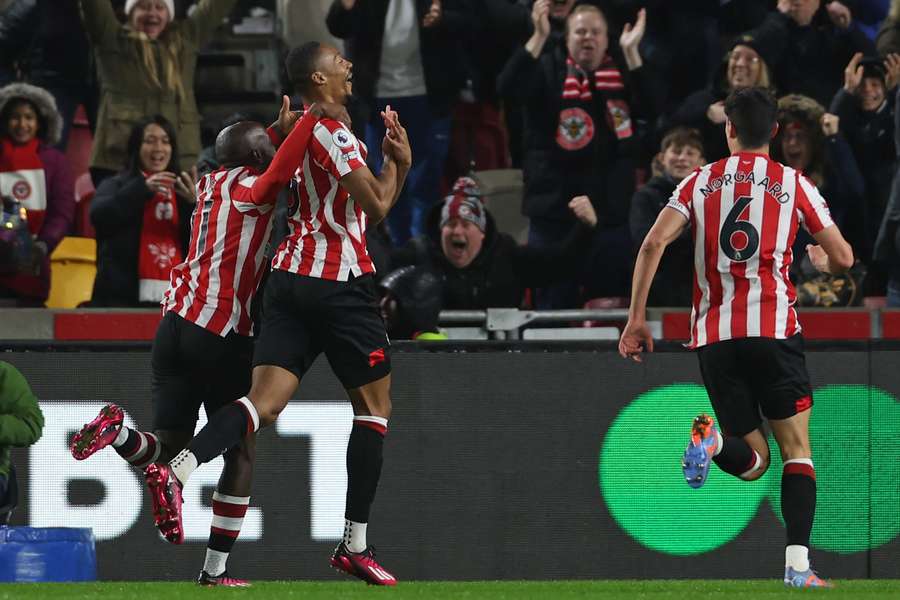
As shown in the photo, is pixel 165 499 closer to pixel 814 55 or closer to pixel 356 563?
pixel 356 563

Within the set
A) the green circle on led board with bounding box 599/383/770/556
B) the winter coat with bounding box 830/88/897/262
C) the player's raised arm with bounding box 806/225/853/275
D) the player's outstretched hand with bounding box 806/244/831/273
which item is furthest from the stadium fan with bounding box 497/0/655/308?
the player's raised arm with bounding box 806/225/853/275

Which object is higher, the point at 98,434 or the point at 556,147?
the point at 556,147

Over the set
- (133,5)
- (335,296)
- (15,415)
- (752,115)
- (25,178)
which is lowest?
(15,415)

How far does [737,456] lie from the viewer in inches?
253

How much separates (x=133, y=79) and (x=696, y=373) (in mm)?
4111

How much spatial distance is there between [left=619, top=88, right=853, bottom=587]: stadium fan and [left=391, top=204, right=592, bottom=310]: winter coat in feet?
8.92

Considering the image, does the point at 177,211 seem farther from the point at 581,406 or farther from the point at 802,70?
the point at 802,70

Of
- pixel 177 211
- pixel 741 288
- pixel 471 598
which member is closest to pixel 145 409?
pixel 177 211

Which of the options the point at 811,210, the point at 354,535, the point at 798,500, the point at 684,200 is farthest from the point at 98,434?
the point at 811,210

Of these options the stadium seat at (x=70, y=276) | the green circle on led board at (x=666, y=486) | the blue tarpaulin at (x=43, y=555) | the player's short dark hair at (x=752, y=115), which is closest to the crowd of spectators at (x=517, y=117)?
the stadium seat at (x=70, y=276)

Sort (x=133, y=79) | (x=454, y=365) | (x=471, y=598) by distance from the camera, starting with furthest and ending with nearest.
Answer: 1. (x=133, y=79)
2. (x=454, y=365)
3. (x=471, y=598)

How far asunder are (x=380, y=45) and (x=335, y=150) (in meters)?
4.43

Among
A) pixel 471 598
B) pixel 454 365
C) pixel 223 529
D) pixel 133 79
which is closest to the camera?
pixel 471 598

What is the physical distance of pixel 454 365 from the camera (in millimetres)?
7910
